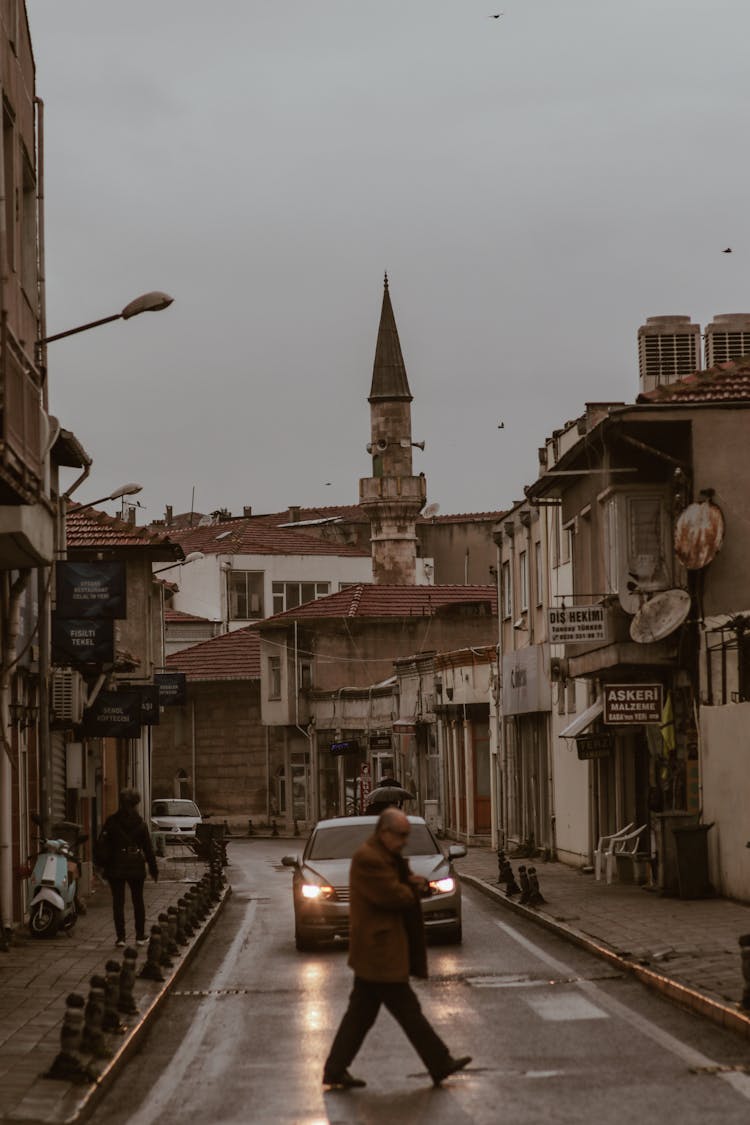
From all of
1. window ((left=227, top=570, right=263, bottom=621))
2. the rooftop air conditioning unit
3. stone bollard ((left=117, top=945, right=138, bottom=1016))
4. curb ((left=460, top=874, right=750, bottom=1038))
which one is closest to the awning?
curb ((left=460, top=874, right=750, bottom=1038))

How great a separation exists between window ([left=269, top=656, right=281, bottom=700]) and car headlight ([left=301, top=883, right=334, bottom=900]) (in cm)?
5180

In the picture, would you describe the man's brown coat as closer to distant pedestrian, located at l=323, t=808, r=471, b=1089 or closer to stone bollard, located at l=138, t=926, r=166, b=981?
distant pedestrian, located at l=323, t=808, r=471, b=1089

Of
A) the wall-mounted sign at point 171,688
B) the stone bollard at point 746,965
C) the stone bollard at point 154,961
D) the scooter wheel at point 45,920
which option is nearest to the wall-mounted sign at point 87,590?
the scooter wheel at point 45,920

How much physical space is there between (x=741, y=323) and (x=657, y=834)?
1141 centimetres

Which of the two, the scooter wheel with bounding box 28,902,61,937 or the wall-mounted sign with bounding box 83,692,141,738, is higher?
the wall-mounted sign with bounding box 83,692,141,738

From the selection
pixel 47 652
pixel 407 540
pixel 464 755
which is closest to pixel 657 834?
pixel 47 652

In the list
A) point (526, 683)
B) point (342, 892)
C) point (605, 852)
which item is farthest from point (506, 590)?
point (342, 892)

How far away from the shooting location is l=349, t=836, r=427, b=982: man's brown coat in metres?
11.3

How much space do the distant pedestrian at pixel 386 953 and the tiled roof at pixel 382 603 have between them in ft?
196

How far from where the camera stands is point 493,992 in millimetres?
16578

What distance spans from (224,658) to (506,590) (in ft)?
106

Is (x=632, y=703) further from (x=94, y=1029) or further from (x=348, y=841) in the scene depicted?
(x=94, y=1029)

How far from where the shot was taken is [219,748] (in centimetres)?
7588

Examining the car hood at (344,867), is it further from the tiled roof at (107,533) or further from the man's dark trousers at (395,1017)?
the tiled roof at (107,533)
